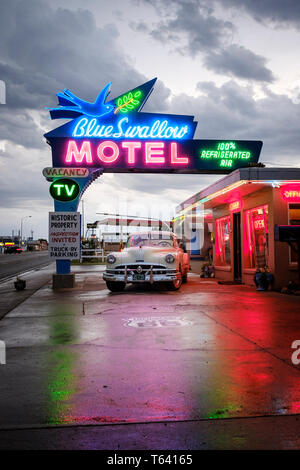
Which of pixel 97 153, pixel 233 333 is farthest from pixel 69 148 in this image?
pixel 233 333

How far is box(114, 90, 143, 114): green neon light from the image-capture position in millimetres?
17594

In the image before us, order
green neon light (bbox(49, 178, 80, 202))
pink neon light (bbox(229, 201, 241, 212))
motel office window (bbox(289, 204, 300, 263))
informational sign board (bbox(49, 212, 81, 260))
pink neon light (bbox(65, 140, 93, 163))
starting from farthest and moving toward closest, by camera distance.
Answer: pink neon light (bbox(65, 140, 93, 163)) < pink neon light (bbox(229, 201, 241, 212)) < green neon light (bbox(49, 178, 80, 202)) < informational sign board (bbox(49, 212, 81, 260)) < motel office window (bbox(289, 204, 300, 263))

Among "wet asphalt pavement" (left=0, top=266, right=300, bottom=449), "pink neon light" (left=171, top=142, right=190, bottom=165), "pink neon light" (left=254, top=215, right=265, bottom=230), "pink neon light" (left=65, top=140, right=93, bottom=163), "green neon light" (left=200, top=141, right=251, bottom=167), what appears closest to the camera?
"wet asphalt pavement" (left=0, top=266, right=300, bottom=449)

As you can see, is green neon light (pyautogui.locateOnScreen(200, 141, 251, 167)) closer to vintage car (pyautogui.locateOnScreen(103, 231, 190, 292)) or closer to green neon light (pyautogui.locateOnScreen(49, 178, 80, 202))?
green neon light (pyautogui.locateOnScreen(49, 178, 80, 202))

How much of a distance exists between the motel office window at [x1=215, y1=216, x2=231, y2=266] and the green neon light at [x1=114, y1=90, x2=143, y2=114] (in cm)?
599

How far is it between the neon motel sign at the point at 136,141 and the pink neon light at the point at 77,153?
1 centimetres

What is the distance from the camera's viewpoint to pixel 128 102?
1775 cm

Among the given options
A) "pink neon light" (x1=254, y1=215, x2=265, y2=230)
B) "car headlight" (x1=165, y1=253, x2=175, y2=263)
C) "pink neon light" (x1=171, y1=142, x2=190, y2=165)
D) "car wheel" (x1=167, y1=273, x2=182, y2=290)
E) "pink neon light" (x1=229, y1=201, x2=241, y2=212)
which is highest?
"pink neon light" (x1=171, y1=142, x2=190, y2=165)

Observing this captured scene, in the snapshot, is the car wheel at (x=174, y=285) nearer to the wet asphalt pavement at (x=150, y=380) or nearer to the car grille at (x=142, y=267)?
the car grille at (x=142, y=267)

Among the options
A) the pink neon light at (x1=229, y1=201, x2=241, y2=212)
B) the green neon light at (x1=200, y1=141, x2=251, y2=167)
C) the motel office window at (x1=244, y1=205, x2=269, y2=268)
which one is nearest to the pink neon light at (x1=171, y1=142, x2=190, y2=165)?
the green neon light at (x1=200, y1=141, x2=251, y2=167)

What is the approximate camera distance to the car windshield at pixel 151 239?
45.0ft

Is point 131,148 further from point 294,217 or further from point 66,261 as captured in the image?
point 294,217

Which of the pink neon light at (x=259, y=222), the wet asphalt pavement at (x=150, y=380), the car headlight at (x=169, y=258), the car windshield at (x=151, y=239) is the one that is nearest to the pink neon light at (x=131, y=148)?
the car windshield at (x=151, y=239)

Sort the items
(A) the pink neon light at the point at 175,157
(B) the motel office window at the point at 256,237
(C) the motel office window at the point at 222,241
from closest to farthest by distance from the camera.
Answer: (B) the motel office window at the point at 256,237, (A) the pink neon light at the point at 175,157, (C) the motel office window at the point at 222,241
